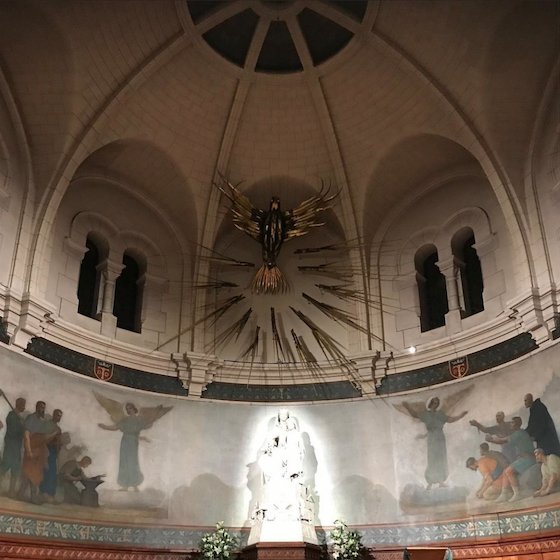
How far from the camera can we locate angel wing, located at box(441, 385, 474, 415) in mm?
13898

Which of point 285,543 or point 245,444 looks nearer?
point 285,543

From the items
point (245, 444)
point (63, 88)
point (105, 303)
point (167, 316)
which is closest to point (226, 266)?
point (167, 316)

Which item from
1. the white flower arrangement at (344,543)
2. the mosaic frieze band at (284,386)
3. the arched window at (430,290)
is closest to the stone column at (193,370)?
the mosaic frieze band at (284,386)

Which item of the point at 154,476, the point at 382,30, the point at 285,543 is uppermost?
the point at 382,30

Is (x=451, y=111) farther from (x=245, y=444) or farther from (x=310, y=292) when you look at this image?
(x=245, y=444)

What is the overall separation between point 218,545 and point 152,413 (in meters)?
2.84

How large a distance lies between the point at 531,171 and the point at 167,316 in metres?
7.93

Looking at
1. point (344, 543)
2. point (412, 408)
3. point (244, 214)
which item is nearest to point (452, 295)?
point (412, 408)

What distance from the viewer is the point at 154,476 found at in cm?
1402

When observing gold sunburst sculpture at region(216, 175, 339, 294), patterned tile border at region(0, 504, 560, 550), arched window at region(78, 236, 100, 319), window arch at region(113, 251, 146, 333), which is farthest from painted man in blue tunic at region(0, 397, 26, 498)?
gold sunburst sculpture at region(216, 175, 339, 294)

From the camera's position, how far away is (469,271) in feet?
Answer: 50.2

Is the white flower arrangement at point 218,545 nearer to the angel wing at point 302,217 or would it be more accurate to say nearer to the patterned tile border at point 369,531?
the patterned tile border at point 369,531

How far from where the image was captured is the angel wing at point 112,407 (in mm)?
14008

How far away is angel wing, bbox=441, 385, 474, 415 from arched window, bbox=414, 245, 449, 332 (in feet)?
5.55
